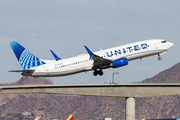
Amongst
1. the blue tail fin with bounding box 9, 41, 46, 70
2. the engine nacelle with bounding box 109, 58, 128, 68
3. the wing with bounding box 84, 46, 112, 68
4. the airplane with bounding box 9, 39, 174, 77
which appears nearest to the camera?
the wing with bounding box 84, 46, 112, 68

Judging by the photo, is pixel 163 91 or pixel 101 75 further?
pixel 101 75

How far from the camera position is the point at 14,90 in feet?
254

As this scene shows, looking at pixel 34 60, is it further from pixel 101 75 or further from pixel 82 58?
pixel 101 75

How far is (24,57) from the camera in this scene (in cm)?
7725

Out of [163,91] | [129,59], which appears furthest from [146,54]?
[163,91]

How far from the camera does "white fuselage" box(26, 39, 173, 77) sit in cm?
7500

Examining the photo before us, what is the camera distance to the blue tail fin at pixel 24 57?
250 ft

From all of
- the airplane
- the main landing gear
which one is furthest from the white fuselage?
the main landing gear

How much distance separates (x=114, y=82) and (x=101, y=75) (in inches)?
191

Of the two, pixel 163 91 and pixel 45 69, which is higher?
pixel 45 69

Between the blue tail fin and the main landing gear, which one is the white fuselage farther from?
the main landing gear

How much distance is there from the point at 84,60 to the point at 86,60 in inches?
19.5

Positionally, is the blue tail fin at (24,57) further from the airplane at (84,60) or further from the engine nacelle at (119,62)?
the engine nacelle at (119,62)

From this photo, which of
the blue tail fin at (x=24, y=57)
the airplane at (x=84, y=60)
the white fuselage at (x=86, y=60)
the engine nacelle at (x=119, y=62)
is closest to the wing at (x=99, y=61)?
the airplane at (x=84, y=60)
